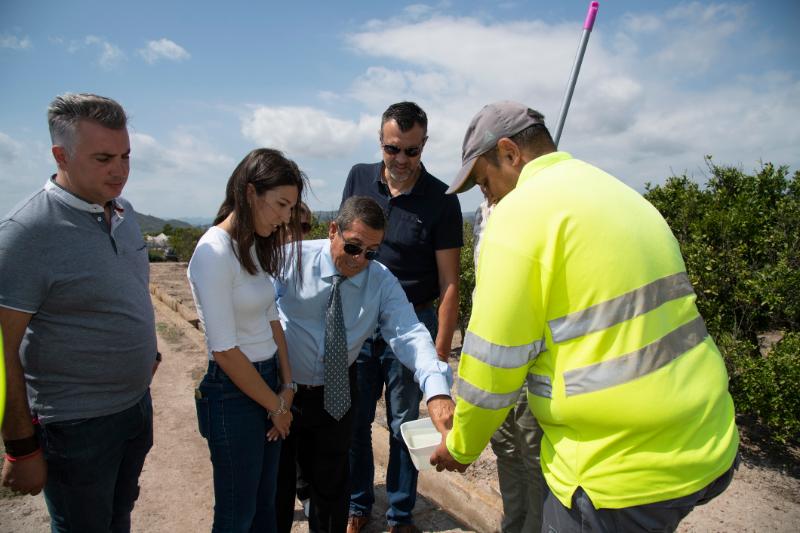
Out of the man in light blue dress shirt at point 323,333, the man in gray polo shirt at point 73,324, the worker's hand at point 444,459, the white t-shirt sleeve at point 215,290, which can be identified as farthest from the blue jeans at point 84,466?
the worker's hand at point 444,459

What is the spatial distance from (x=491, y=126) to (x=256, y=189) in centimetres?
97

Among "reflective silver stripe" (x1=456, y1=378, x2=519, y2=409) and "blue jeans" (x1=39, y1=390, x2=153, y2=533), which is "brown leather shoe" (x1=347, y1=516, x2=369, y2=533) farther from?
"reflective silver stripe" (x1=456, y1=378, x2=519, y2=409)

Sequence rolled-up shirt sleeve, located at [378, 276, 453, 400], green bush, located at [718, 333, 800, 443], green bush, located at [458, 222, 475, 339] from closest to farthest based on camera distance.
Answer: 1. rolled-up shirt sleeve, located at [378, 276, 453, 400]
2. green bush, located at [718, 333, 800, 443]
3. green bush, located at [458, 222, 475, 339]

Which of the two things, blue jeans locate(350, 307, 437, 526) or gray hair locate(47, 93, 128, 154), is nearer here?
gray hair locate(47, 93, 128, 154)

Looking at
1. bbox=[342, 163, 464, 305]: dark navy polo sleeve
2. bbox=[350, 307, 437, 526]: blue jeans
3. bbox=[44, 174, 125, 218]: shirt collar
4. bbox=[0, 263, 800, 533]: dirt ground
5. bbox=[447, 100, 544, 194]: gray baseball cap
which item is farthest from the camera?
bbox=[0, 263, 800, 533]: dirt ground

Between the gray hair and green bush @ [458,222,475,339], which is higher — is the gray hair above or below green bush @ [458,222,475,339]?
above

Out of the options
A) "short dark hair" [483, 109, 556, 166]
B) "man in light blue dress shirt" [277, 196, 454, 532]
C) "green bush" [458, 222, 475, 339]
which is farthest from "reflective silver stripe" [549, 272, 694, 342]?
"green bush" [458, 222, 475, 339]

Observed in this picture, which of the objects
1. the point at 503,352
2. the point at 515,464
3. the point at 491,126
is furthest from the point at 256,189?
the point at 515,464

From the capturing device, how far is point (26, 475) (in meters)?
1.81

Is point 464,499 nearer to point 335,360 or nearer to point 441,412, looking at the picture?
point 441,412

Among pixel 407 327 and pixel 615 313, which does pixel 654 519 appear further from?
pixel 407 327

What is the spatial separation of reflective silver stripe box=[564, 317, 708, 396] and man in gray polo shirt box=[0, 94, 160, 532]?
1.68 metres

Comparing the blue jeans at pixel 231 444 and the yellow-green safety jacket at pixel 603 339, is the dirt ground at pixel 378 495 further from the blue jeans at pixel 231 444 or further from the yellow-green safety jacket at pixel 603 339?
the yellow-green safety jacket at pixel 603 339

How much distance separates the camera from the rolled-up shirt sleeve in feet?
7.73
